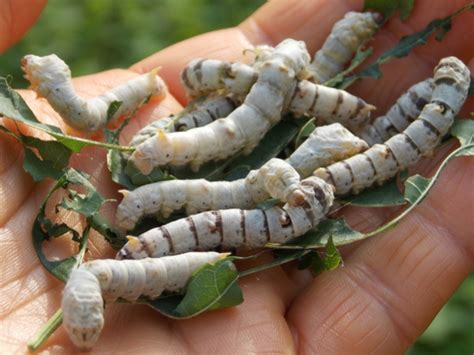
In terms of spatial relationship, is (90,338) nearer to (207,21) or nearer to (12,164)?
(12,164)

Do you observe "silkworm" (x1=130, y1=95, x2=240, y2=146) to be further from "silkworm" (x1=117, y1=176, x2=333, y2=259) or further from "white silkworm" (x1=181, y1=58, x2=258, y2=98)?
"silkworm" (x1=117, y1=176, x2=333, y2=259)

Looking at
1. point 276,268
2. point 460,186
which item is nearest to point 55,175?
point 276,268

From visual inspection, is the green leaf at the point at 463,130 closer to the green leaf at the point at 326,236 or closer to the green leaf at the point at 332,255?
the green leaf at the point at 326,236

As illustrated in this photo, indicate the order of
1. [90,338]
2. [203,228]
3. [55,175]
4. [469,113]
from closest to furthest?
[90,338] → [203,228] → [55,175] → [469,113]

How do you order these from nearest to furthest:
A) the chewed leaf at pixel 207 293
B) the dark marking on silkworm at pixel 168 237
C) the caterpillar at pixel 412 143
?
1. the chewed leaf at pixel 207 293
2. the dark marking on silkworm at pixel 168 237
3. the caterpillar at pixel 412 143

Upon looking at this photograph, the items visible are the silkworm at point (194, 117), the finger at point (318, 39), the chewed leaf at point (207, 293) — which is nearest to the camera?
the chewed leaf at point (207, 293)

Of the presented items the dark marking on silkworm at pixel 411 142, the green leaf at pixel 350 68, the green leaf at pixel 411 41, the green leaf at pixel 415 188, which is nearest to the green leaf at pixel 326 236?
the green leaf at pixel 415 188

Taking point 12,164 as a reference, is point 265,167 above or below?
above
